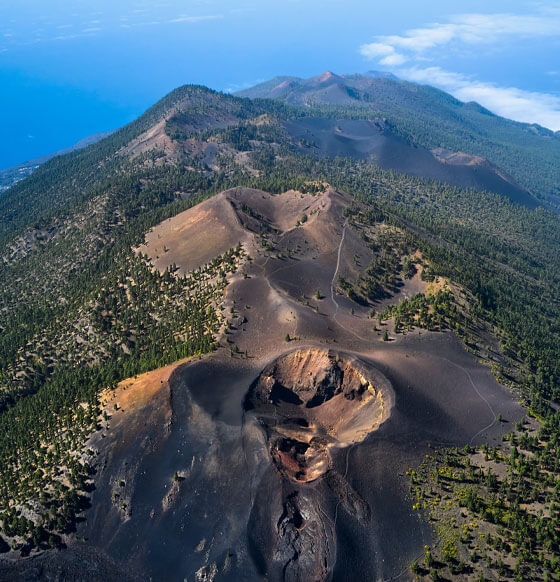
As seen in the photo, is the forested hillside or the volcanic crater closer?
the volcanic crater

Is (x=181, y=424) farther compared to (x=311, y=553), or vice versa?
(x=181, y=424)

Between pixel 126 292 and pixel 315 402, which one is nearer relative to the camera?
pixel 315 402

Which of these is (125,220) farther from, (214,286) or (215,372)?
(215,372)

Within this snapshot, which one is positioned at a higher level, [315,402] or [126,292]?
[315,402]

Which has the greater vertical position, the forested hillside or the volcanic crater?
the volcanic crater

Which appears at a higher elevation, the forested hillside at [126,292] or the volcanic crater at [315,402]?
→ the volcanic crater at [315,402]

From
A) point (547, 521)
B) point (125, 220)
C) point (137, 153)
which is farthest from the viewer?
point (137, 153)

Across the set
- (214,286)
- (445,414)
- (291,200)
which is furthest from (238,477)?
(291,200)

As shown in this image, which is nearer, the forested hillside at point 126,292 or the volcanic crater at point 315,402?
the volcanic crater at point 315,402
